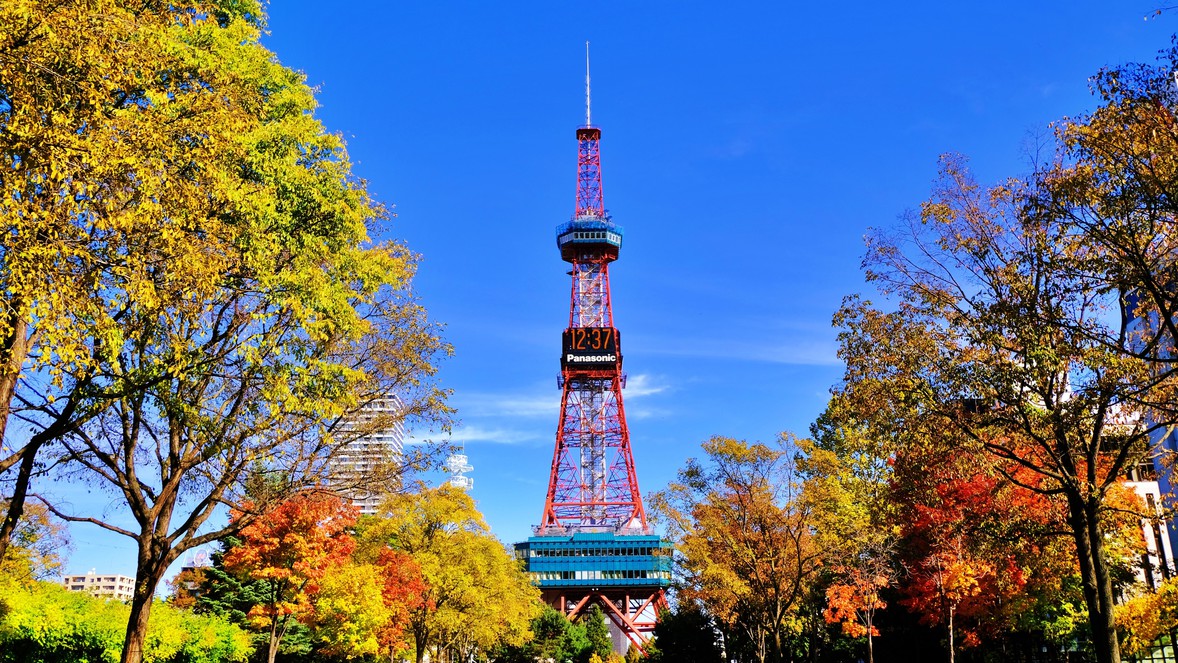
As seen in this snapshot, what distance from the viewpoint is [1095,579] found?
12977mm

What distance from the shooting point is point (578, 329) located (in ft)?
285

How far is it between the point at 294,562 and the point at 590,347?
5958 centimetres

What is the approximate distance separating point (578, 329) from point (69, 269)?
7846cm

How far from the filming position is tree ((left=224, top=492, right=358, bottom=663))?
2650 centimetres

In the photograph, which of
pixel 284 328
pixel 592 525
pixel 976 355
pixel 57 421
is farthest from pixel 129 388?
pixel 592 525

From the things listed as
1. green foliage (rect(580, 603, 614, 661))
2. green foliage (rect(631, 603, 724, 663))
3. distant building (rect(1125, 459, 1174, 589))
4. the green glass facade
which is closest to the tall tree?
distant building (rect(1125, 459, 1174, 589))

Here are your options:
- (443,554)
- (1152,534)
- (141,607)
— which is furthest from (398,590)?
(1152,534)

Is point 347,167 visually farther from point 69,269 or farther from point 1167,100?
point 1167,100

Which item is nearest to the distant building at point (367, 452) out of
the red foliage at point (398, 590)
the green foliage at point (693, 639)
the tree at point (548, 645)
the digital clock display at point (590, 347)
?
the red foliage at point (398, 590)

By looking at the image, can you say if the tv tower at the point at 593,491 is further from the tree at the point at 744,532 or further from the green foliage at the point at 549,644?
the tree at the point at 744,532

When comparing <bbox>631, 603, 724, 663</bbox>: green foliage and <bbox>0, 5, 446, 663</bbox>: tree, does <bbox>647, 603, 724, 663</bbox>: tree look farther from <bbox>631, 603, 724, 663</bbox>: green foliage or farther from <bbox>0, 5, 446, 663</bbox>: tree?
<bbox>0, 5, 446, 663</bbox>: tree

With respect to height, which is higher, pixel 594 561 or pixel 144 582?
pixel 594 561

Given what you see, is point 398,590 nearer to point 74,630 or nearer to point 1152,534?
point 74,630

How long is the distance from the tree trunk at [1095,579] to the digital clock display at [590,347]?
7165 centimetres
